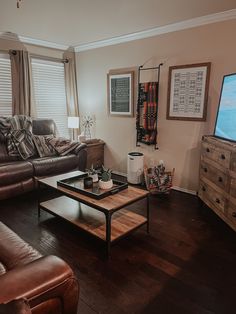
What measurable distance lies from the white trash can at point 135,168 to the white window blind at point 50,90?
6.44ft

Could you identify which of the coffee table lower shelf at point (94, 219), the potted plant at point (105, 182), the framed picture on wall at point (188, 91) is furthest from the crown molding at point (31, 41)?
the potted plant at point (105, 182)

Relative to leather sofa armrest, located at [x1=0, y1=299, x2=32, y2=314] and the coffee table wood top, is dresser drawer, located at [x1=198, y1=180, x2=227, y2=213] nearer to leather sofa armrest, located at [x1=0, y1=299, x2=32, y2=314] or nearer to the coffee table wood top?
the coffee table wood top

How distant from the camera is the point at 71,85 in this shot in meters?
5.01

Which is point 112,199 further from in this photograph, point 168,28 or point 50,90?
point 50,90

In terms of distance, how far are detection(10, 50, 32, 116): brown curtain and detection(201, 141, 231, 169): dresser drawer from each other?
3173mm

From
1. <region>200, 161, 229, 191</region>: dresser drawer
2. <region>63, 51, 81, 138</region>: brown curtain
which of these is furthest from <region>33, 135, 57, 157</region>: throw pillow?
<region>200, 161, 229, 191</region>: dresser drawer

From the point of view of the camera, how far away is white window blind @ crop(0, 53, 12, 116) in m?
4.04

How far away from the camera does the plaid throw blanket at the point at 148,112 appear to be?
3801 mm

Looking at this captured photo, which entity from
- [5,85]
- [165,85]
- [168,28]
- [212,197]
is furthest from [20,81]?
[212,197]

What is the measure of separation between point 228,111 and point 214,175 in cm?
75

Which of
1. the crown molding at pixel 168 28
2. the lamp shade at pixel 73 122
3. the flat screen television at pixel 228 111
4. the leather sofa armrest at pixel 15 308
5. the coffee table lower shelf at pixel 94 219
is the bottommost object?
the coffee table lower shelf at pixel 94 219

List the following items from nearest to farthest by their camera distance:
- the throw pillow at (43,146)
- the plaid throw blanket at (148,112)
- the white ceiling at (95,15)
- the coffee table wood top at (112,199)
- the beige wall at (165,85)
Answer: the coffee table wood top at (112,199) < the white ceiling at (95,15) < the beige wall at (165,85) < the plaid throw blanket at (148,112) < the throw pillow at (43,146)

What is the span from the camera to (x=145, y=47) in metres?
3.84

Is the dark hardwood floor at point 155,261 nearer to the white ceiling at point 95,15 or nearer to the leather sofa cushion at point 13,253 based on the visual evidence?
the leather sofa cushion at point 13,253
